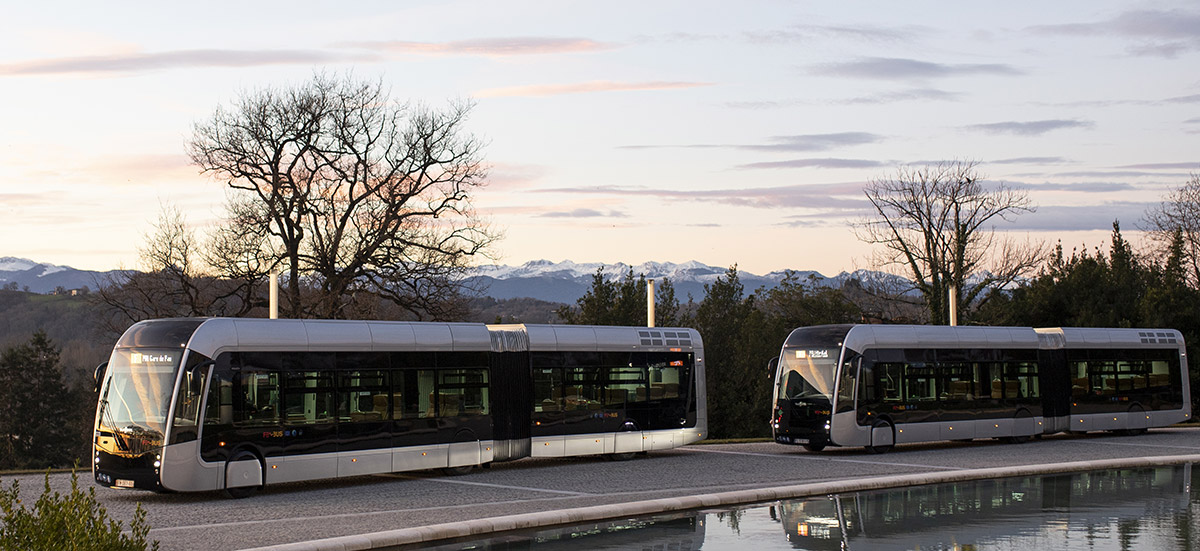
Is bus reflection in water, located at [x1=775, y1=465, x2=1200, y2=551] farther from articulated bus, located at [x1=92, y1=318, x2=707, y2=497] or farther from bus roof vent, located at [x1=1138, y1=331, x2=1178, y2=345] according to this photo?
bus roof vent, located at [x1=1138, y1=331, x2=1178, y2=345]

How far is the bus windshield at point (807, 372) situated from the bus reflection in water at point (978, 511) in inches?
259

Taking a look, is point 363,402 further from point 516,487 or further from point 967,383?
point 967,383

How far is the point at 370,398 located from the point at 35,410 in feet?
200

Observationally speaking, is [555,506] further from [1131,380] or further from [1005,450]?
[1131,380]

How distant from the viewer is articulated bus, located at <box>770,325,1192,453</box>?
1096 inches

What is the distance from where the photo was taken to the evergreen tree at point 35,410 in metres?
71.2

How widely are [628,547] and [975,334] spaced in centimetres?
1969

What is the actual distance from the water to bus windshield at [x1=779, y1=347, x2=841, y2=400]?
25.7 feet

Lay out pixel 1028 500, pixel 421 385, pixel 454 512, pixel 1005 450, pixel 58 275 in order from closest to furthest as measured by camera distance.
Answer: pixel 454 512
pixel 1028 500
pixel 421 385
pixel 1005 450
pixel 58 275

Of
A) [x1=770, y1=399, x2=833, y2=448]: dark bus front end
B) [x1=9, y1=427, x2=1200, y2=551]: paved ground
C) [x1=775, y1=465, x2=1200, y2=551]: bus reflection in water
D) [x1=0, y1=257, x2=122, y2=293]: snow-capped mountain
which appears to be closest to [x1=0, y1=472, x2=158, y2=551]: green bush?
[x1=9, y1=427, x2=1200, y2=551]: paved ground

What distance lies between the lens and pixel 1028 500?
18.1 m

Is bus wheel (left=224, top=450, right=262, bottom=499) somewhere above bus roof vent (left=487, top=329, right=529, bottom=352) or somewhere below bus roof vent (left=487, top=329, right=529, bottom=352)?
below

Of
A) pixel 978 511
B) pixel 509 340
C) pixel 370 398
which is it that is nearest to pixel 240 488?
pixel 370 398

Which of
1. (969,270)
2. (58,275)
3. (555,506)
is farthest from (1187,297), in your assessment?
(58,275)
